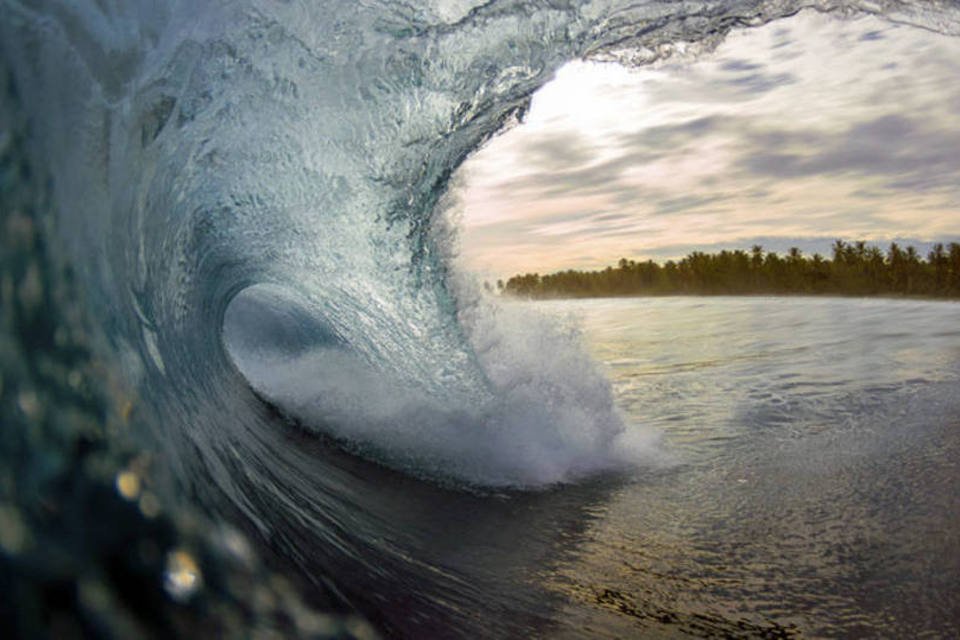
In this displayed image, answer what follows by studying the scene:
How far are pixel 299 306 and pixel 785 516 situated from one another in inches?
225

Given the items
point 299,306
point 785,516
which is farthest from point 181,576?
point 299,306

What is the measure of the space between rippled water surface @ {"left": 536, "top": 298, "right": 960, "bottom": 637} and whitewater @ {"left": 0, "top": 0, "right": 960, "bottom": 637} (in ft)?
1.06

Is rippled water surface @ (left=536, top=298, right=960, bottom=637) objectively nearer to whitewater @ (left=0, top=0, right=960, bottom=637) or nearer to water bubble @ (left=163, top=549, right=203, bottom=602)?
whitewater @ (left=0, top=0, right=960, bottom=637)

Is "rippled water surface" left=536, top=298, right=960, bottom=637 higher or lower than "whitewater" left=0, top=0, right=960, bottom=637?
lower

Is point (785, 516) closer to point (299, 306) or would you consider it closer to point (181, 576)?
point (181, 576)

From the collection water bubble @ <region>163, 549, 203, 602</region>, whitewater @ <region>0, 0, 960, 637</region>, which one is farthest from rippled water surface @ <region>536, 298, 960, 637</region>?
water bubble @ <region>163, 549, 203, 602</region>

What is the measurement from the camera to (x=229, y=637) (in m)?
0.86

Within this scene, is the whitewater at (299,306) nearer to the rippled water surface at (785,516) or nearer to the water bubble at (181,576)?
the water bubble at (181,576)

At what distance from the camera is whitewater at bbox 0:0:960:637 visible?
→ 3.09 ft

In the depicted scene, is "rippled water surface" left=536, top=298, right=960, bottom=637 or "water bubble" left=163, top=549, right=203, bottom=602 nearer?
"water bubble" left=163, top=549, right=203, bottom=602

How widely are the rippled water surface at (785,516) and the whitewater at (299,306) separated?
324 mm

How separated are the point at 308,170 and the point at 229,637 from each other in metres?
4.23

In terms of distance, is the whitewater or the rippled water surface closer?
the whitewater

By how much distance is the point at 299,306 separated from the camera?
26.0 ft
